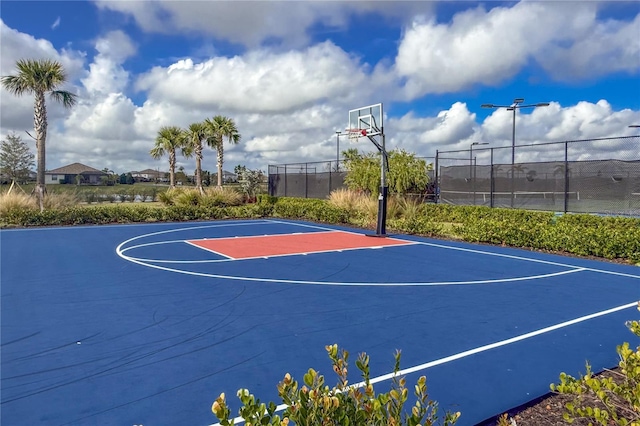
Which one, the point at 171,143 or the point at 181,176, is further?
the point at 181,176

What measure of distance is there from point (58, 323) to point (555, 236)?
10.1 metres

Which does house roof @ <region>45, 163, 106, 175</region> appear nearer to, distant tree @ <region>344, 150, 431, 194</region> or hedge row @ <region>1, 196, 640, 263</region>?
hedge row @ <region>1, 196, 640, 263</region>

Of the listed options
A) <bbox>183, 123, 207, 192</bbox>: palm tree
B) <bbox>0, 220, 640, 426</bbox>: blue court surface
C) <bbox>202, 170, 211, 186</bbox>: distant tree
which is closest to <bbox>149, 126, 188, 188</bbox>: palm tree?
<bbox>183, 123, 207, 192</bbox>: palm tree

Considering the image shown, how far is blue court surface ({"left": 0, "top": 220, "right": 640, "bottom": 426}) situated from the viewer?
3.67m

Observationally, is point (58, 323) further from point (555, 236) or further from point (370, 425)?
point (555, 236)

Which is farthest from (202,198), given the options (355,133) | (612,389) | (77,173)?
(77,173)

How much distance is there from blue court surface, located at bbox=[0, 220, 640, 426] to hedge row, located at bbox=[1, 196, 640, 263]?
683 millimetres

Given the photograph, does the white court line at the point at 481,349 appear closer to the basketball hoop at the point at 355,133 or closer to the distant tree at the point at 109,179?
the basketball hoop at the point at 355,133

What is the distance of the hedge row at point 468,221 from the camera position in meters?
10.3

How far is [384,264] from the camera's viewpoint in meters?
9.35

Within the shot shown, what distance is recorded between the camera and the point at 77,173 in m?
56.9

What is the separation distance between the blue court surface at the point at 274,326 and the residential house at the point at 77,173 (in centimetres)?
5071

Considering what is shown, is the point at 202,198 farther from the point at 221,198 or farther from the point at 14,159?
the point at 14,159

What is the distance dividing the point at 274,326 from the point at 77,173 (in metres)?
59.3
